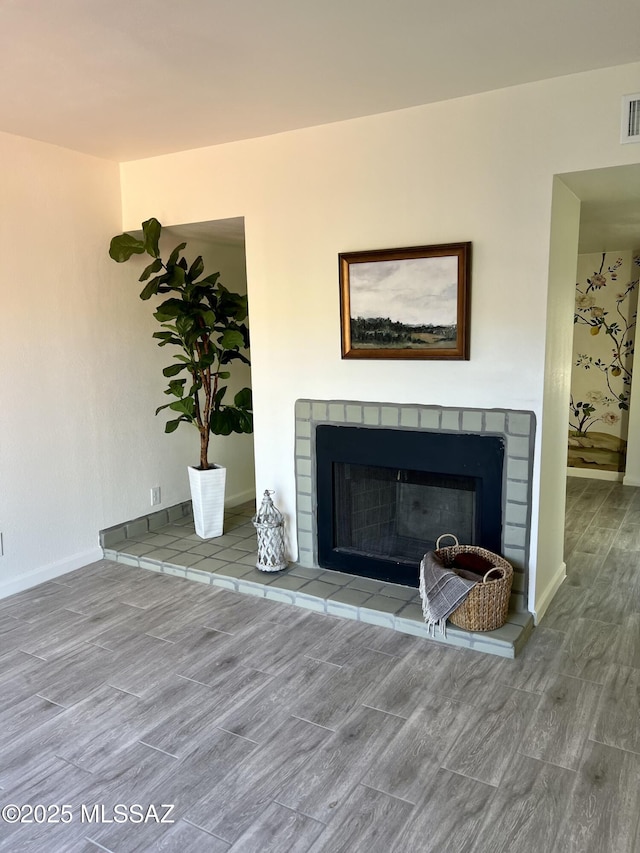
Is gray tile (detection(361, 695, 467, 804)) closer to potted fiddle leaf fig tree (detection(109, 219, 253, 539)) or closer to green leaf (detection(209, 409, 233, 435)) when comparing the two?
potted fiddle leaf fig tree (detection(109, 219, 253, 539))

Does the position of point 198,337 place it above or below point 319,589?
above

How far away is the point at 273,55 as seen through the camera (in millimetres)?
2186

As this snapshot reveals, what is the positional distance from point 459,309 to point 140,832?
2.26 metres

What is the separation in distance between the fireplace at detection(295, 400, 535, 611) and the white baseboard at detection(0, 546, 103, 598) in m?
1.29

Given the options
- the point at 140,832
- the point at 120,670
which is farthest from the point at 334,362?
the point at 140,832

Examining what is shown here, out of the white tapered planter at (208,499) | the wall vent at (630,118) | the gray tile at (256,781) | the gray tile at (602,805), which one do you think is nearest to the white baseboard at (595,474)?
the white tapered planter at (208,499)

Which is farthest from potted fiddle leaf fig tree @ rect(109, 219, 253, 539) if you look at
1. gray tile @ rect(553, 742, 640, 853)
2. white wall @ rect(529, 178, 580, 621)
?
gray tile @ rect(553, 742, 640, 853)

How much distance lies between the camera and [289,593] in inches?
122

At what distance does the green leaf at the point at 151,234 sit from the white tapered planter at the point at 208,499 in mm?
1312

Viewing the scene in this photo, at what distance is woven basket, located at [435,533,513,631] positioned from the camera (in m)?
2.58

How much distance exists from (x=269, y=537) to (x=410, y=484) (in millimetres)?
805

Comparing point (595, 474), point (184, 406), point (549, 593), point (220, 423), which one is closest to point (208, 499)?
point (220, 423)

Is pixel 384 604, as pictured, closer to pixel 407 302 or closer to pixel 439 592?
pixel 439 592

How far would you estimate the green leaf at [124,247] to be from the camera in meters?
3.58
